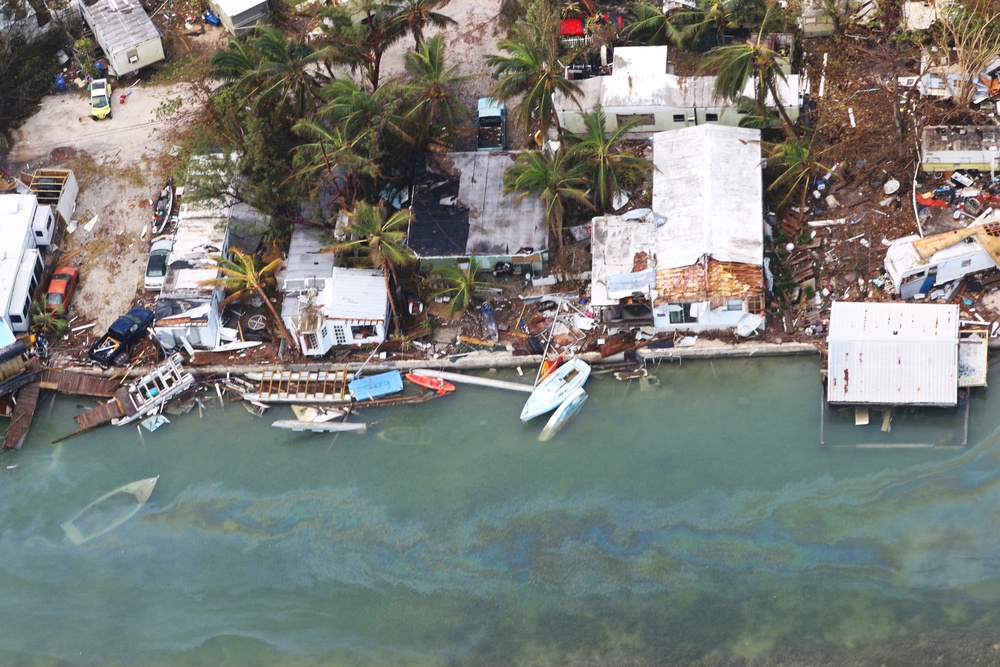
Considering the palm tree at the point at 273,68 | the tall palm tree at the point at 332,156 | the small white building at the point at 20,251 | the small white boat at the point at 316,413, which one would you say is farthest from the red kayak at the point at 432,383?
the small white building at the point at 20,251

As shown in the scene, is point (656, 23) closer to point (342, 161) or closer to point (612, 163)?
point (612, 163)

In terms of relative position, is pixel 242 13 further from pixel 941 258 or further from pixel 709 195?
pixel 941 258

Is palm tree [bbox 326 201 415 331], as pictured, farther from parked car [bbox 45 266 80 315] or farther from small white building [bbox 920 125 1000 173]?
small white building [bbox 920 125 1000 173]

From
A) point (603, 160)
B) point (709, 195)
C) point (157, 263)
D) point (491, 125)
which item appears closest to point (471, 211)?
point (491, 125)

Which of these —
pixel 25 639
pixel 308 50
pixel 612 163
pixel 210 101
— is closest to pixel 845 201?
pixel 612 163

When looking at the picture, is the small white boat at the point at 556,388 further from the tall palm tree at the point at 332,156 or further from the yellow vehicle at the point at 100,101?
the yellow vehicle at the point at 100,101

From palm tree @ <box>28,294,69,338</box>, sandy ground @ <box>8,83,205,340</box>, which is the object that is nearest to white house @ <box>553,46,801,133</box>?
sandy ground @ <box>8,83,205,340</box>

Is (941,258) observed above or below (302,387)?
above
